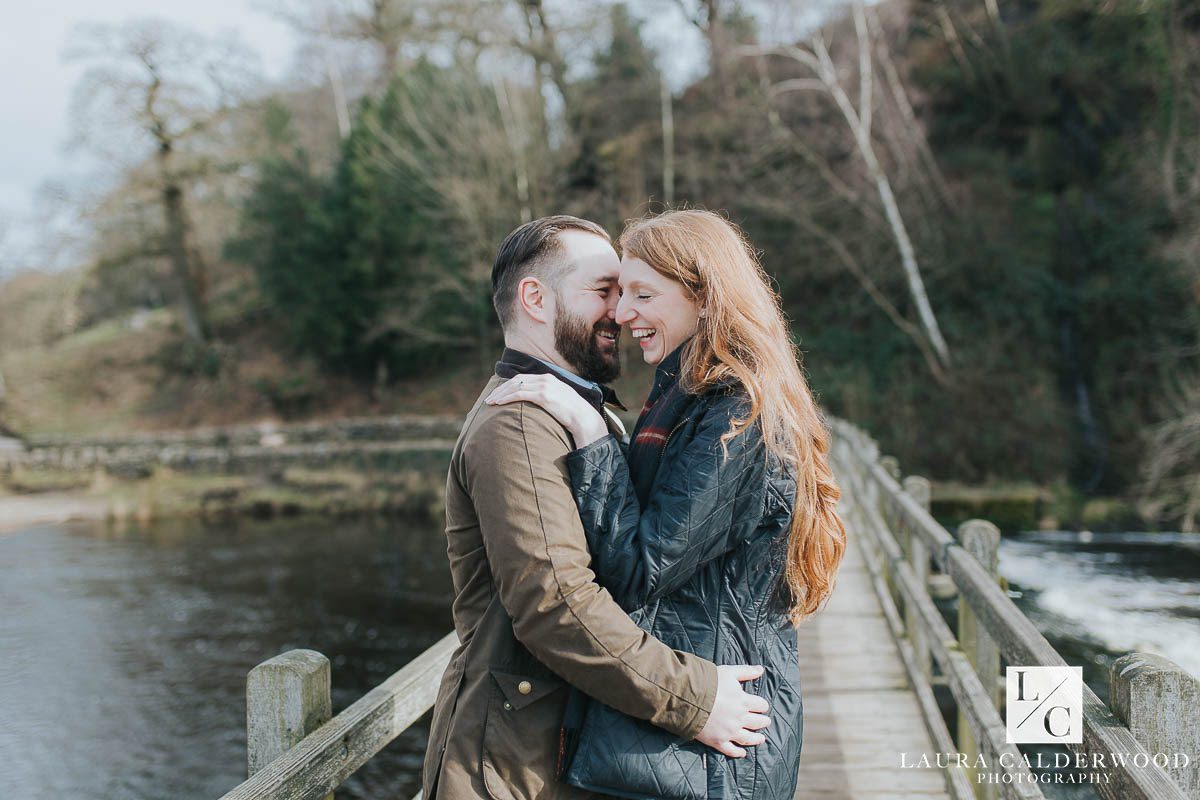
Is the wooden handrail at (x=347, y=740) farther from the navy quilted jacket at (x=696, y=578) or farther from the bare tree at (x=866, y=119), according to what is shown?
the bare tree at (x=866, y=119)

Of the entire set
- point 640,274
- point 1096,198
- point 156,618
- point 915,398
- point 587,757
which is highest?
point 1096,198

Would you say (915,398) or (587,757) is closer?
(587,757)

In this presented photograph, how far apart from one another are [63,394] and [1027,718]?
1207 inches

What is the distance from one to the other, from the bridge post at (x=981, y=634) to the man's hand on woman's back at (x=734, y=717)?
2.30m

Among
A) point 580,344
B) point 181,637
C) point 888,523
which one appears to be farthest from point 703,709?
point 181,637

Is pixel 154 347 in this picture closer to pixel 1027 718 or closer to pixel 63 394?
pixel 63 394

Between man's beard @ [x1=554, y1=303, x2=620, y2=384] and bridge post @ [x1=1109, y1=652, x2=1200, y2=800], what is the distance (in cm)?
133

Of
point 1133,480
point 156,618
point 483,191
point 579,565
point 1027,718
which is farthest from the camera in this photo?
point 483,191

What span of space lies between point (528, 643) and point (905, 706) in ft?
11.9

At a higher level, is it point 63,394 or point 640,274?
point 640,274

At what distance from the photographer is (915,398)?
1944cm

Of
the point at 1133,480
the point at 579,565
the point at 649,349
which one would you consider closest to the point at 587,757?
the point at 579,565

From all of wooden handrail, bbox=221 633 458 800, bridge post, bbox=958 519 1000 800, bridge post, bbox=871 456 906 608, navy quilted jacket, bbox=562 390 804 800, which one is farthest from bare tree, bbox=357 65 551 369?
navy quilted jacket, bbox=562 390 804 800

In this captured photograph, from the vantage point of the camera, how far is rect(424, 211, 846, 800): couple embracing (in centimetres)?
179
